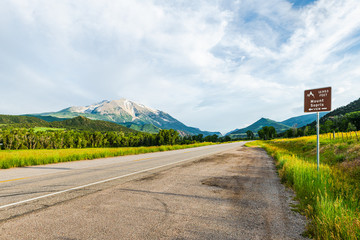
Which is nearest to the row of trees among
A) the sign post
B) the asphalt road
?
the sign post

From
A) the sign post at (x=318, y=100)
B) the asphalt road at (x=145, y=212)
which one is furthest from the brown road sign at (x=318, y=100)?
the asphalt road at (x=145, y=212)

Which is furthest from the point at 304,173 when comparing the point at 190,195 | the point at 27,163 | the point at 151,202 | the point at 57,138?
the point at 57,138

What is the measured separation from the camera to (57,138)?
104062 mm

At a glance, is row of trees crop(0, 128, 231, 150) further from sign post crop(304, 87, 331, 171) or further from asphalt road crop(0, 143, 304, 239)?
asphalt road crop(0, 143, 304, 239)

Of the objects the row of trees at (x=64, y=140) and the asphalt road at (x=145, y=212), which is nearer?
the asphalt road at (x=145, y=212)

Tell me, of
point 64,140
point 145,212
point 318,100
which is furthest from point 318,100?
point 64,140

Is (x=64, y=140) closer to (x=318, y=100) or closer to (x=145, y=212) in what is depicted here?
(x=145, y=212)

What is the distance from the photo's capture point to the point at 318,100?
716 centimetres

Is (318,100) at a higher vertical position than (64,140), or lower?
higher

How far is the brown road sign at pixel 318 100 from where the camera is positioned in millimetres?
6950

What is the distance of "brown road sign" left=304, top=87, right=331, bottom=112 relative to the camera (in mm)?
6950

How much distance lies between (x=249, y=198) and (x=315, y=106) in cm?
498

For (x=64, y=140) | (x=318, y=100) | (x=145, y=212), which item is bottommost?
(x=64, y=140)

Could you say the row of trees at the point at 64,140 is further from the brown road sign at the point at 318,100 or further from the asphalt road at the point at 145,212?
the asphalt road at the point at 145,212
